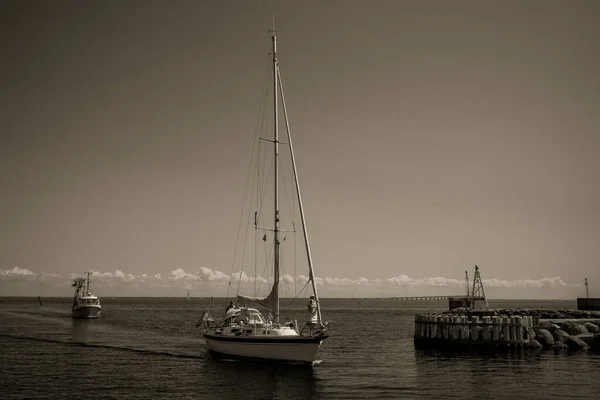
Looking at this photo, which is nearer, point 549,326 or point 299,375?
point 299,375

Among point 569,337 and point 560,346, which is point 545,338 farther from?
point 569,337

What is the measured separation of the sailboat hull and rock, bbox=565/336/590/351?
2601 centimetres

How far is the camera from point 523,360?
4284cm

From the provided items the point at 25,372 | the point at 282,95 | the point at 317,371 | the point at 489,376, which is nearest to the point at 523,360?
the point at 489,376

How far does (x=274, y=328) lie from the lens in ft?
129

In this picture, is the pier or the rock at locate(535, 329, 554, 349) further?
the rock at locate(535, 329, 554, 349)

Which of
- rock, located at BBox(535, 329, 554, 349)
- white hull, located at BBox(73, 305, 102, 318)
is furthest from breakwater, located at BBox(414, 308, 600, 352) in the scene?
white hull, located at BBox(73, 305, 102, 318)

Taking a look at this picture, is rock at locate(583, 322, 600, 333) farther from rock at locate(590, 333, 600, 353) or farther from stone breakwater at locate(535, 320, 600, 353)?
rock at locate(590, 333, 600, 353)

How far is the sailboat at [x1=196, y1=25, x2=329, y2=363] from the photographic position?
122ft

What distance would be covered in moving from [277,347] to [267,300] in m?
3.58

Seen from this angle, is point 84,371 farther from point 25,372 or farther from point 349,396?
point 349,396

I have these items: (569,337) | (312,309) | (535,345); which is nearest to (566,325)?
(569,337)

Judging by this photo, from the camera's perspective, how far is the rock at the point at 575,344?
48.8m

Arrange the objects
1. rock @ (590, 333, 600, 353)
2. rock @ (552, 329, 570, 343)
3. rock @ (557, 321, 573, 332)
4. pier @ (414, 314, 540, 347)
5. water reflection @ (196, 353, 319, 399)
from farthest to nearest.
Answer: rock @ (557, 321, 573, 332)
rock @ (552, 329, 570, 343)
rock @ (590, 333, 600, 353)
pier @ (414, 314, 540, 347)
water reflection @ (196, 353, 319, 399)
